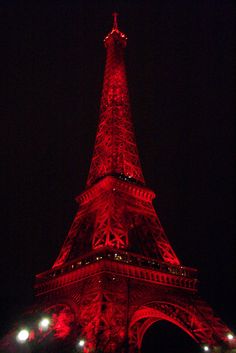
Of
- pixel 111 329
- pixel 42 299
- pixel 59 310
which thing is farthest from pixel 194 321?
pixel 42 299

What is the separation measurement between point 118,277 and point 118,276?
6 cm

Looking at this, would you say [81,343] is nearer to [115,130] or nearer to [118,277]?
[118,277]

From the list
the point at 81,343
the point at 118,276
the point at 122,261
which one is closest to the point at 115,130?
the point at 122,261

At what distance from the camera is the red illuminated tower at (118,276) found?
17859mm

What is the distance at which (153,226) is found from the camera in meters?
25.6

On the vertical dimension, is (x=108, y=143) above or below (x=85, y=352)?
above

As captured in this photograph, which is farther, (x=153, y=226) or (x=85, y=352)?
(x=153, y=226)

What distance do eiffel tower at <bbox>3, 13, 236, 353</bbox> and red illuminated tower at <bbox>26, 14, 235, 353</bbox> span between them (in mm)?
46

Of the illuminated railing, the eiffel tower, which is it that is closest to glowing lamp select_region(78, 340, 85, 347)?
the eiffel tower

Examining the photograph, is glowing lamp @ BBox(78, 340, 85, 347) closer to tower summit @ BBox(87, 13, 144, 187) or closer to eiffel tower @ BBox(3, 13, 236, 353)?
eiffel tower @ BBox(3, 13, 236, 353)

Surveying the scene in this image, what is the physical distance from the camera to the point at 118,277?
1992 centimetres

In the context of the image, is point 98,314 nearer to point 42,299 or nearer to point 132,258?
point 132,258

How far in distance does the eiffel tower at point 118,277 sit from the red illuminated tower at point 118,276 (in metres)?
0.05

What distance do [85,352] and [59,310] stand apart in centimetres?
711
